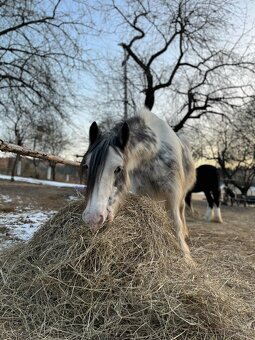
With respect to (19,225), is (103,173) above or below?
above

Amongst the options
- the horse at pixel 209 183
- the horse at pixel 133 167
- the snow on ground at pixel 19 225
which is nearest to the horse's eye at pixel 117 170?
the horse at pixel 133 167

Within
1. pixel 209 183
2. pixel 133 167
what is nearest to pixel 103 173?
pixel 133 167

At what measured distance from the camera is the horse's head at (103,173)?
3178 millimetres

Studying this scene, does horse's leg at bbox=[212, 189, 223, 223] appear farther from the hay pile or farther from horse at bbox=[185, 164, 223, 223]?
the hay pile

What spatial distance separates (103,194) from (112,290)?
2.74 feet

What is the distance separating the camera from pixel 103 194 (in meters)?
3.30

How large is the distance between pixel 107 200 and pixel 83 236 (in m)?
0.44

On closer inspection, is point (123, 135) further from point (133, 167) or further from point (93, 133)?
point (133, 167)

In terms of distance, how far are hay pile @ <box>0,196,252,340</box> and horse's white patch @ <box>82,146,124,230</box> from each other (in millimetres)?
326

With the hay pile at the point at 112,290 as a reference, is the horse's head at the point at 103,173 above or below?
above

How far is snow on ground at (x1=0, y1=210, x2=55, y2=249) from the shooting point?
5.57 m

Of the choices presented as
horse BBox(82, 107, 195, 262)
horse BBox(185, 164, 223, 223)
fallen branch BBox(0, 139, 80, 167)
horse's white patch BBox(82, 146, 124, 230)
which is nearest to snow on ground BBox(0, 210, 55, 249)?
fallen branch BBox(0, 139, 80, 167)

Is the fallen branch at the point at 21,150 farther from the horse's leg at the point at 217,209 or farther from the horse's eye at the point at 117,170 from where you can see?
the horse's leg at the point at 217,209

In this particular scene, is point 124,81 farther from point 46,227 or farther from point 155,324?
point 155,324
